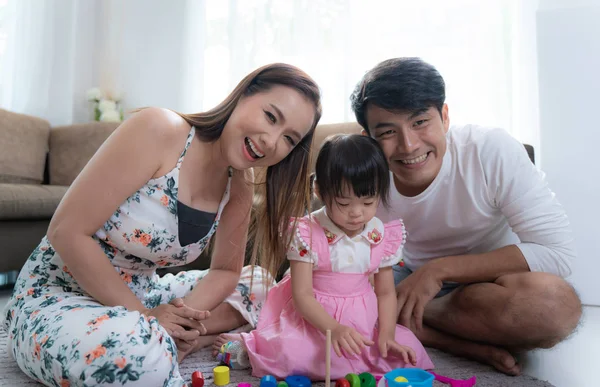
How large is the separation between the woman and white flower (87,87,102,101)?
2.37 m

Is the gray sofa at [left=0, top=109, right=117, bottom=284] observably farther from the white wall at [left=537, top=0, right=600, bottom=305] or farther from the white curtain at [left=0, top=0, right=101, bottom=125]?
the white wall at [left=537, top=0, right=600, bottom=305]

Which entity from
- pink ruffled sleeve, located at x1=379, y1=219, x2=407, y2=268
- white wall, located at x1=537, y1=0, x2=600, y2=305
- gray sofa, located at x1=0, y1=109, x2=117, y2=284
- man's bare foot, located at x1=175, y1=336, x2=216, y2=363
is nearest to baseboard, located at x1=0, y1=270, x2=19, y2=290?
gray sofa, located at x1=0, y1=109, x2=117, y2=284

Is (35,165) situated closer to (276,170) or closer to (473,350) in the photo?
(276,170)

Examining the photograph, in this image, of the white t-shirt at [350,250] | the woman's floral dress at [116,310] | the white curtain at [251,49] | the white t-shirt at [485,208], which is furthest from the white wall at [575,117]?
the woman's floral dress at [116,310]

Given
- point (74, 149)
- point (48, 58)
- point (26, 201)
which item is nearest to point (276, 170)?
point (26, 201)

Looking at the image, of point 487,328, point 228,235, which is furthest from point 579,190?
point 228,235

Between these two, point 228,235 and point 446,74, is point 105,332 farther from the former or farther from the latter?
point 446,74

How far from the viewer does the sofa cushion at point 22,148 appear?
2662 millimetres

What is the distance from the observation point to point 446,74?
2.36 metres

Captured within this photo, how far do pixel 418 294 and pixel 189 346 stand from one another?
529 millimetres

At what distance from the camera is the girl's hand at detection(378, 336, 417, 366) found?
965 mm

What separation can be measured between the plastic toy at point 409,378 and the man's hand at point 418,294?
0.86 ft

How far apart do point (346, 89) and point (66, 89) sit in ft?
6.48

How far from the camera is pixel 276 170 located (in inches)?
47.4
